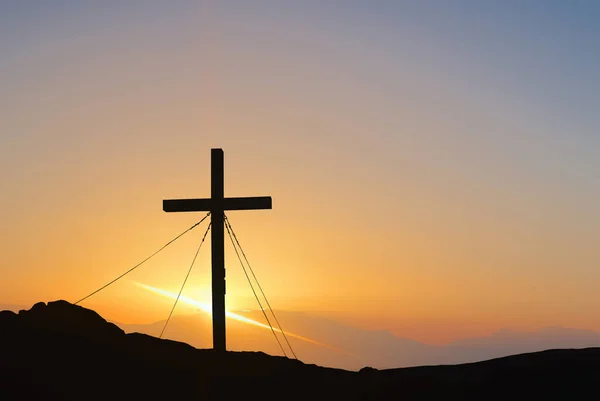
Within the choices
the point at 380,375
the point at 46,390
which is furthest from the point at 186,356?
the point at 380,375

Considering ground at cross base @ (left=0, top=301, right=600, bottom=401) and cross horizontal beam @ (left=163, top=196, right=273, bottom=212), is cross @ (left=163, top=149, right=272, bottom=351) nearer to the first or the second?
cross horizontal beam @ (left=163, top=196, right=273, bottom=212)

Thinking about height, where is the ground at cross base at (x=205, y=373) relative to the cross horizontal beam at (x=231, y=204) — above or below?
below

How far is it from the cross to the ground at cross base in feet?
3.33

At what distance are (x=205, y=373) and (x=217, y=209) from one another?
4.53 m

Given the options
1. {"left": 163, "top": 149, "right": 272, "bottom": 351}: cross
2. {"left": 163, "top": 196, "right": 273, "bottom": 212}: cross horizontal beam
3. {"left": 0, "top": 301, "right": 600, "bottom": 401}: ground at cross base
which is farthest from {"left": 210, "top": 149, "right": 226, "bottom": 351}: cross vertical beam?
{"left": 0, "top": 301, "right": 600, "bottom": 401}: ground at cross base

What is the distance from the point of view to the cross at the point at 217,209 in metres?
21.2

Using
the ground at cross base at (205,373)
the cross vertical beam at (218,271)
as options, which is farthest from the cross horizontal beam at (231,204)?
the ground at cross base at (205,373)

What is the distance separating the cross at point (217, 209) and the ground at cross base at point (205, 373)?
1015 mm

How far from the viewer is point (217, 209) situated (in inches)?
857

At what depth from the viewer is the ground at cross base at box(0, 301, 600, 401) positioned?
18031 mm

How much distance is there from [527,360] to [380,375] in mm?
3618

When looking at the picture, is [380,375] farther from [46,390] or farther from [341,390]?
[46,390]

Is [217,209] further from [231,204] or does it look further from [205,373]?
[205,373]

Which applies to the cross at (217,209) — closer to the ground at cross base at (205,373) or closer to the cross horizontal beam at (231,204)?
the cross horizontal beam at (231,204)
